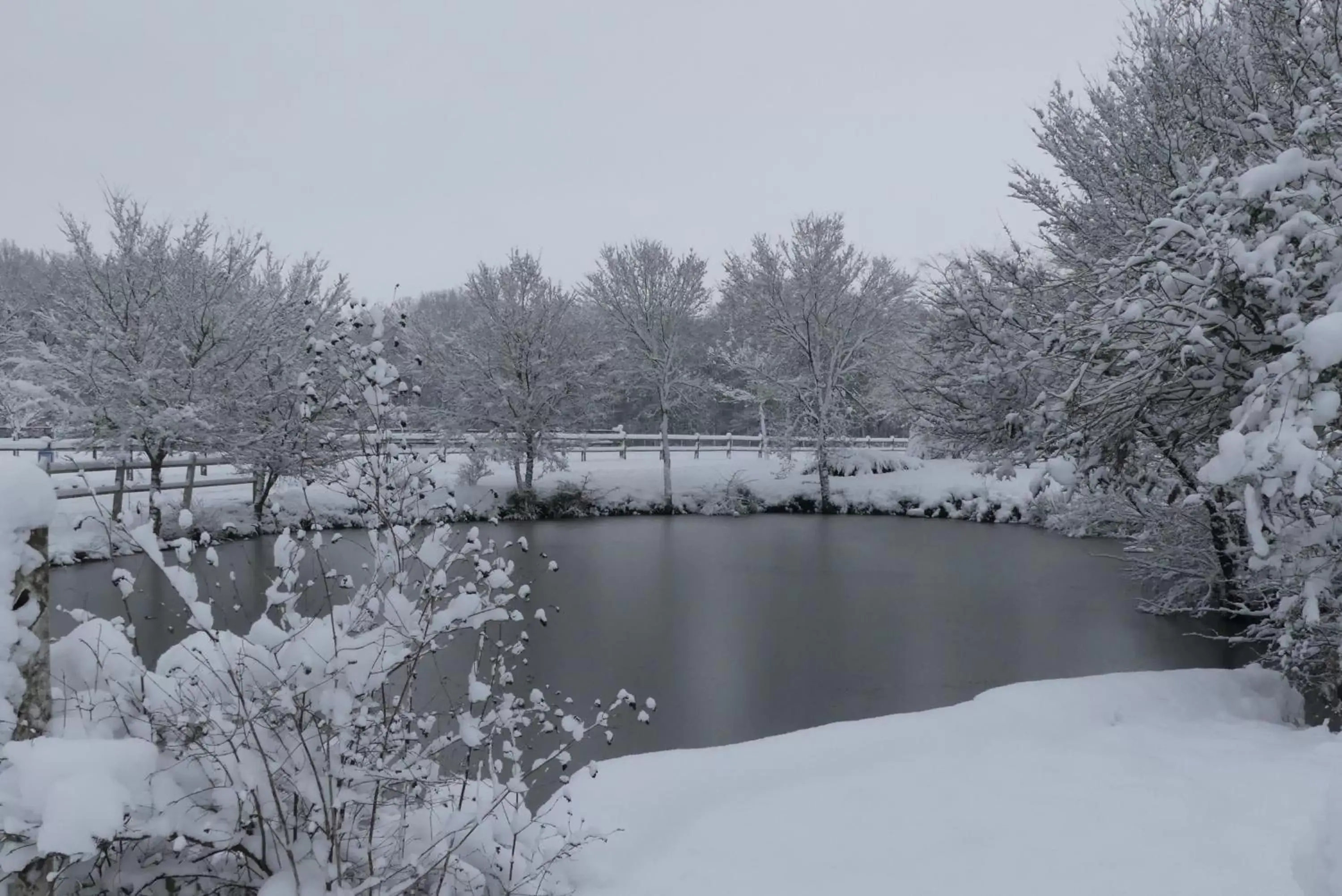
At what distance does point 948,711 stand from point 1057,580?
9905mm

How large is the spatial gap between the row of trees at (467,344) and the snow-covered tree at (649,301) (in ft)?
0.22

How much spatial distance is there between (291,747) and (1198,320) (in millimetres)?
5788

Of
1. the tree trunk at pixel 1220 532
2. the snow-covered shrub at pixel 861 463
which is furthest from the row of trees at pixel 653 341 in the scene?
the tree trunk at pixel 1220 532

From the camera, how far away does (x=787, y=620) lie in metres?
12.1

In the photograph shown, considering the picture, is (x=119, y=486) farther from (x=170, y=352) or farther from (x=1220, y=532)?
(x=1220, y=532)

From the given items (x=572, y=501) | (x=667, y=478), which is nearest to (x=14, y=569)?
(x=572, y=501)

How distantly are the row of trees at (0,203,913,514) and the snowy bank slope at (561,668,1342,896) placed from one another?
209 inches

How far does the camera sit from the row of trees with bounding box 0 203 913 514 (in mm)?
15547

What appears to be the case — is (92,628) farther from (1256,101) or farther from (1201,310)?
(1256,101)

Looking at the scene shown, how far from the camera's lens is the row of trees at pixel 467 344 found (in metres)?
15.5

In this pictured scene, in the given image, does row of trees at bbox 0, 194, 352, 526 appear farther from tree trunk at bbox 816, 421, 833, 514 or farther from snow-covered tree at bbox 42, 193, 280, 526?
tree trunk at bbox 816, 421, 833, 514

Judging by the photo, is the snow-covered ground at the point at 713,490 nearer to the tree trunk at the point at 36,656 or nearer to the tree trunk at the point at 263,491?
the tree trunk at the point at 263,491

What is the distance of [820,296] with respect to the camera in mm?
25250

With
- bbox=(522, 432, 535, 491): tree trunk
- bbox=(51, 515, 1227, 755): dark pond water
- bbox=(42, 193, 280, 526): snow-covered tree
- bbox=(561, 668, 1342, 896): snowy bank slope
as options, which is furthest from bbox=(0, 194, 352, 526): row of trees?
bbox=(561, 668, 1342, 896): snowy bank slope
